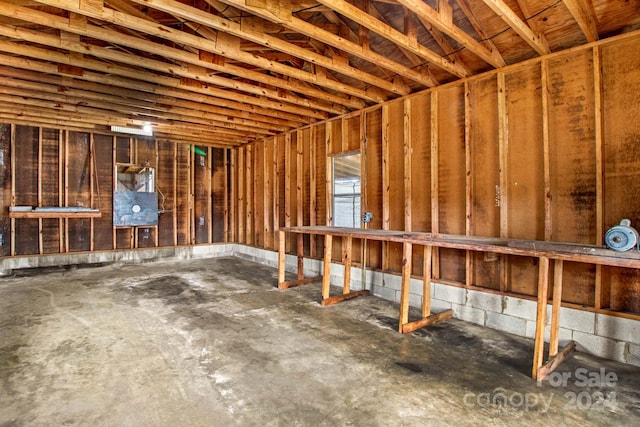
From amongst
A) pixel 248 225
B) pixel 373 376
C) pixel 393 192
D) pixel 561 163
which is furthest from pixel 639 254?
pixel 248 225

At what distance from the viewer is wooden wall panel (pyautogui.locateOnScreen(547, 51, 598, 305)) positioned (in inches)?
116

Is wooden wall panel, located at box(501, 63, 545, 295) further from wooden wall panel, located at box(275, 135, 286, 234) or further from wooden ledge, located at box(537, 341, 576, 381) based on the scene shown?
wooden wall panel, located at box(275, 135, 286, 234)

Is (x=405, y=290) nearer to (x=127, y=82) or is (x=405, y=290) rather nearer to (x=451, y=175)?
(x=451, y=175)

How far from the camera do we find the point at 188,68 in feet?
12.1

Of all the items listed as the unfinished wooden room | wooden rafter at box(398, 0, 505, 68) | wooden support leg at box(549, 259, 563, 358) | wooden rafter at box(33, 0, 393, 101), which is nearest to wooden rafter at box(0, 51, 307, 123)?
the unfinished wooden room

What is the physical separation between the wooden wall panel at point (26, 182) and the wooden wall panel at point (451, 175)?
7376mm

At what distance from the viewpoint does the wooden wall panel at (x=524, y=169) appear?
10.7 feet

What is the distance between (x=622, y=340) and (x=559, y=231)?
1001 mm

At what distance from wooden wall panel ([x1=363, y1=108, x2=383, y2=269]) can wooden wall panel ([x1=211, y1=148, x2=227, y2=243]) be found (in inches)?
185

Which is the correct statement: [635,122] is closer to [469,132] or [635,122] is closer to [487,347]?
[469,132]

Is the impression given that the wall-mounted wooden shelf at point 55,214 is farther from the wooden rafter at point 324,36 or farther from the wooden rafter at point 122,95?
the wooden rafter at point 324,36

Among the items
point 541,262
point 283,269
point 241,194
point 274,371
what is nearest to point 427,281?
point 541,262

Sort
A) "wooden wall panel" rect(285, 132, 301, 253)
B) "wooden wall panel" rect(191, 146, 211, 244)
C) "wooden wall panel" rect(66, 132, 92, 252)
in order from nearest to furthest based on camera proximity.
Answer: "wooden wall panel" rect(285, 132, 301, 253)
"wooden wall panel" rect(66, 132, 92, 252)
"wooden wall panel" rect(191, 146, 211, 244)

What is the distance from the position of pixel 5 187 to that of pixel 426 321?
7676 mm
